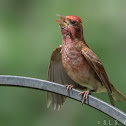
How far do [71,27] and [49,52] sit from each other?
945 mm


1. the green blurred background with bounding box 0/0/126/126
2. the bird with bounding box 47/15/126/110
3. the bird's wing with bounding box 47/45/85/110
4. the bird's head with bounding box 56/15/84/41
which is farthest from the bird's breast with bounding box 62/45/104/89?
the green blurred background with bounding box 0/0/126/126

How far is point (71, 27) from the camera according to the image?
4477 mm

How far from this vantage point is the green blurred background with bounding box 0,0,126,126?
17.1 ft

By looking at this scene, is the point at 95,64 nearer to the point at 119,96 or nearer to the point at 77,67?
the point at 77,67

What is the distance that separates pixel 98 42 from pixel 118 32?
1.74 feet

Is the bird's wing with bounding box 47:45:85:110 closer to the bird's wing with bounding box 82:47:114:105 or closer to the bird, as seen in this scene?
the bird

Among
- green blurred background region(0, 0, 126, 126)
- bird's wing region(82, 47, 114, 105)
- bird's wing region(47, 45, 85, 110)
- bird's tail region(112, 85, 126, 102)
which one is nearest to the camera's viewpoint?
bird's wing region(82, 47, 114, 105)

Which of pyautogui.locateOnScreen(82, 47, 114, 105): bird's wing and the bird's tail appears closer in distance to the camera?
pyautogui.locateOnScreen(82, 47, 114, 105): bird's wing

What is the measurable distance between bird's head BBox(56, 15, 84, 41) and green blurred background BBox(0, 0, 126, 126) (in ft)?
2.32

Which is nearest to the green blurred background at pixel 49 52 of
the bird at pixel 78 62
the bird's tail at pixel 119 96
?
the bird's tail at pixel 119 96

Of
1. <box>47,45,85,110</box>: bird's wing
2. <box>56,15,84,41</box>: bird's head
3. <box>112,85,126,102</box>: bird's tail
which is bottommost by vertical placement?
<box>112,85,126,102</box>: bird's tail

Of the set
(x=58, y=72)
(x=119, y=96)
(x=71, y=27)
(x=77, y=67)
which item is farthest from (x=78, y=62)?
(x=119, y=96)

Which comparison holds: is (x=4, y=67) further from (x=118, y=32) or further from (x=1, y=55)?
(x=118, y=32)

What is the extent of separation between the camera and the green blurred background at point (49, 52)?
5211mm
